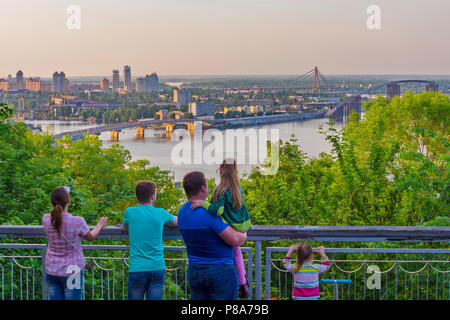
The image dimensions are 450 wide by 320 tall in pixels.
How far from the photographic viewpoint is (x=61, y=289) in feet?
13.4

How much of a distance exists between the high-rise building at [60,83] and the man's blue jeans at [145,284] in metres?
120

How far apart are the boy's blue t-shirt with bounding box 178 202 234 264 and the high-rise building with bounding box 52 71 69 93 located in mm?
120431

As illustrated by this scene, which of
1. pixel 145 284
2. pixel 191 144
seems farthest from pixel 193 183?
pixel 191 144

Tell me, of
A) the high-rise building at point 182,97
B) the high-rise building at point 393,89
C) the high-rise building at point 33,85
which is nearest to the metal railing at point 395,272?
the high-rise building at point 393,89

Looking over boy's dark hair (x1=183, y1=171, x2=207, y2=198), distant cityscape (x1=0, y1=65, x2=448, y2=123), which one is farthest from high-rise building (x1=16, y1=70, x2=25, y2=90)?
boy's dark hair (x1=183, y1=171, x2=207, y2=198)

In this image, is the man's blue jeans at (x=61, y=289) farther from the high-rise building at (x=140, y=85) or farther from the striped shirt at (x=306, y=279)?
the high-rise building at (x=140, y=85)

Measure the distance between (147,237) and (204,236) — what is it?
19.6 inches

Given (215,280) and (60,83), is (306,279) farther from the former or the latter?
(60,83)

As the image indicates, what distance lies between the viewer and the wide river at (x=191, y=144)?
226 feet

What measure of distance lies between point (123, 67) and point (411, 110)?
99.5 m

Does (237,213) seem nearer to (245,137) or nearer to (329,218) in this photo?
(329,218)

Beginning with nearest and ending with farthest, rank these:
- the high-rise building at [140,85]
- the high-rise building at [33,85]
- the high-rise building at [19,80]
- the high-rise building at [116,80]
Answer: the high-rise building at [19,80], the high-rise building at [33,85], the high-rise building at [116,80], the high-rise building at [140,85]

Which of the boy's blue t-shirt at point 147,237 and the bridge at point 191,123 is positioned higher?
the boy's blue t-shirt at point 147,237

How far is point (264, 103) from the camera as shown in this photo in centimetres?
11819
